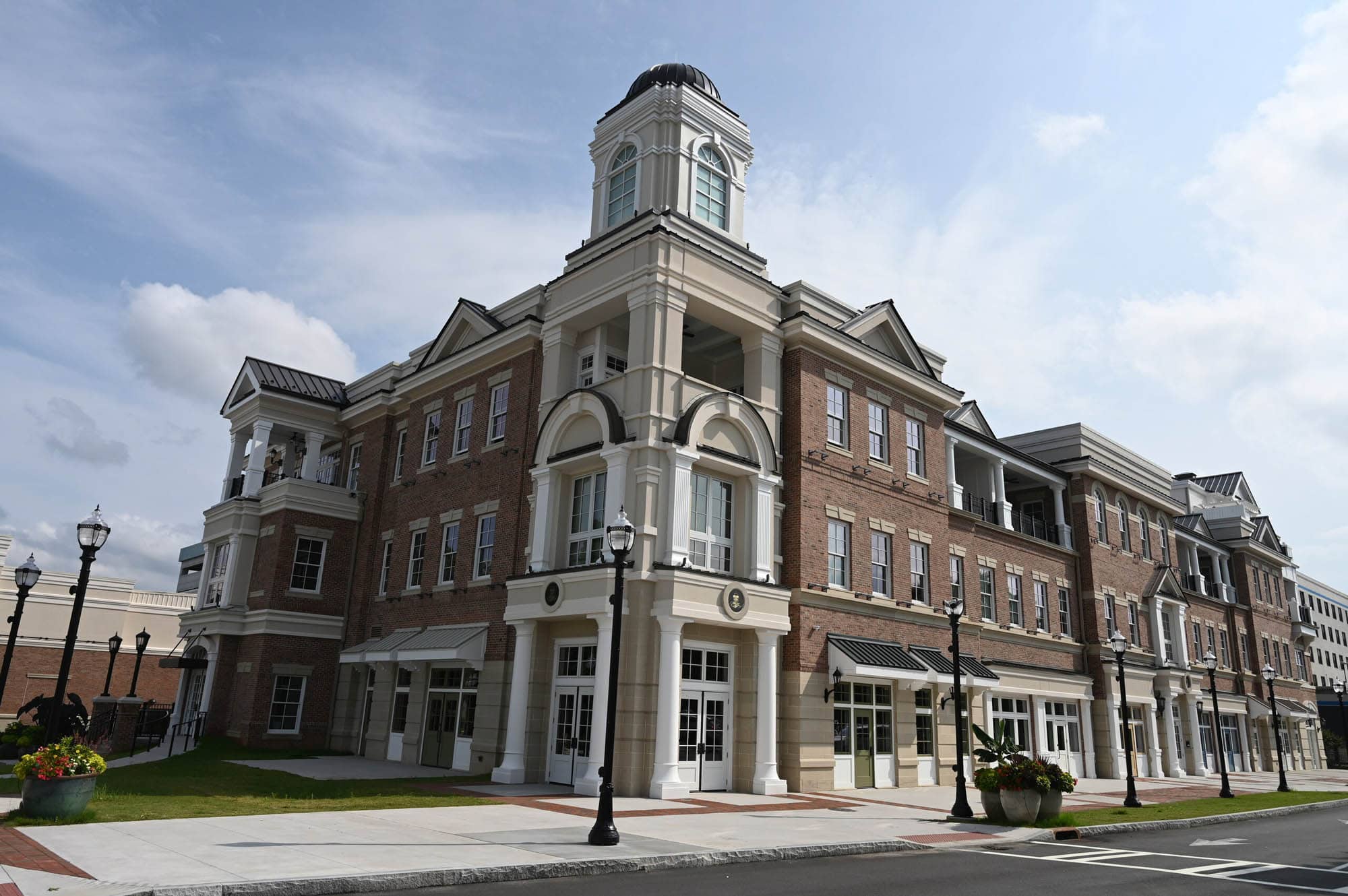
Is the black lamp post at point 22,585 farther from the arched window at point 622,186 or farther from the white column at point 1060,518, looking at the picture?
the white column at point 1060,518

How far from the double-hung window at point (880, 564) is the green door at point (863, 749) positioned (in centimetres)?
339

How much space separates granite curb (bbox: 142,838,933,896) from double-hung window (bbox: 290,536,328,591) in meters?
22.4

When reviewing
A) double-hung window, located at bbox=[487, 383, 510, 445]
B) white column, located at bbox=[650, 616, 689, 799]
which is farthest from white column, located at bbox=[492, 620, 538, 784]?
double-hung window, located at bbox=[487, 383, 510, 445]

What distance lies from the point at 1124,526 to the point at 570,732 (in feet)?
91.3

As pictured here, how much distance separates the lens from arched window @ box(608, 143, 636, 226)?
25797mm

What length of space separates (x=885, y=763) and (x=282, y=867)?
17807 mm

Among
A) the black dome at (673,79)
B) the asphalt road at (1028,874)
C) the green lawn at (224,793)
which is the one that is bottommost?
the asphalt road at (1028,874)

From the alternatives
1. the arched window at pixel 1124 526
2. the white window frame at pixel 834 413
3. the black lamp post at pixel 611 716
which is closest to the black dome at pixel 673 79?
the white window frame at pixel 834 413

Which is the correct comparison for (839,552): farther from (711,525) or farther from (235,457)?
(235,457)

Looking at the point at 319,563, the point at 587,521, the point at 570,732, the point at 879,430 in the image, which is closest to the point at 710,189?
the point at 879,430

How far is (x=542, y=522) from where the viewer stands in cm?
2250

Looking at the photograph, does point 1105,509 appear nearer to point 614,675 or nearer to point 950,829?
point 950,829

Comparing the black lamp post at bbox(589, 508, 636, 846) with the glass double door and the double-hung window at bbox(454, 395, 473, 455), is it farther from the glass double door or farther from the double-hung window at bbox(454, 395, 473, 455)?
the double-hung window at bbox(454, 395, 473, 455)

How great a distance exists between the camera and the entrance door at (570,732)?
2075cm
